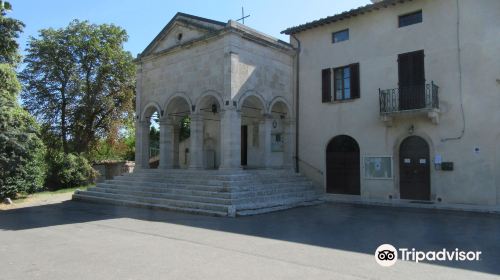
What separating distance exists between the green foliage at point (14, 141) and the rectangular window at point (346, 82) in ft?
40.7

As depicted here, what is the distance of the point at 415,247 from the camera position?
7383 millimetres

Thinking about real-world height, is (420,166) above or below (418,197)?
above

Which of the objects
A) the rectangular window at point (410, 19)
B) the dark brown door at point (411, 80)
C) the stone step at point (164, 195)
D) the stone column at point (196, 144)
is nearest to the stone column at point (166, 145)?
the stone column at point (196, 144)

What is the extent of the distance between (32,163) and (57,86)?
9.06 metres

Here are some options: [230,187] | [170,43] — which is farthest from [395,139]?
[170,43]

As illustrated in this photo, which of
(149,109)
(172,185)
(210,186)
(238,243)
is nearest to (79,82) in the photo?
(149,109)

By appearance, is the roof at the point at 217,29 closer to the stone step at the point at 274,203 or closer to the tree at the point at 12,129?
the tree at the point at 12,129

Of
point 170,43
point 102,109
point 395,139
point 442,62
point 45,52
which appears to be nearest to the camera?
point 442,62

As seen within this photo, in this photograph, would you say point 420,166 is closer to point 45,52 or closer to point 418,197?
point 418,197

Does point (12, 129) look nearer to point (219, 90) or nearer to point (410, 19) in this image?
point (219, 90)

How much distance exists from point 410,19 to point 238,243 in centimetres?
Answer: 1143

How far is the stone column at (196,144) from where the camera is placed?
16.1 m

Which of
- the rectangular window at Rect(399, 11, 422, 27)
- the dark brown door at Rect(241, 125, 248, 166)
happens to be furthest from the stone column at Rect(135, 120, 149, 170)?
the rectangular window at Rect(399, 11, 422, 27)

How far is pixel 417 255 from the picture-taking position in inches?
266
